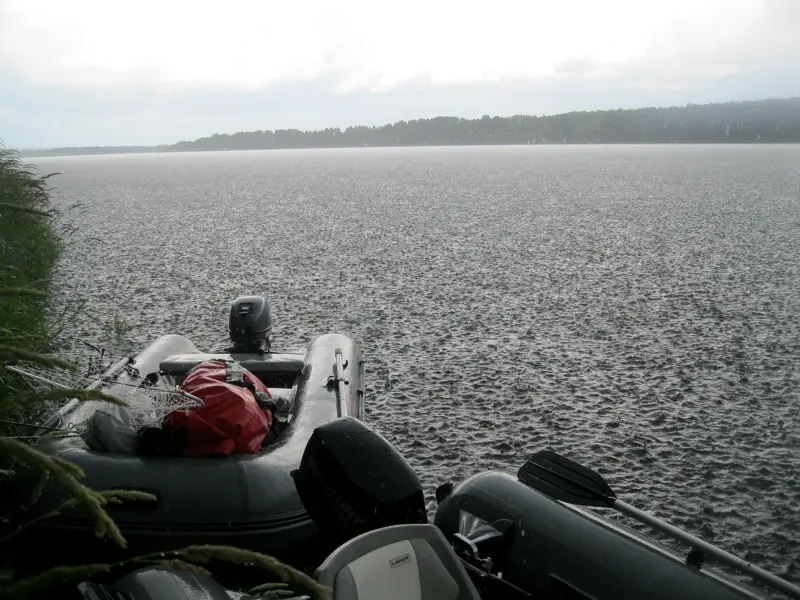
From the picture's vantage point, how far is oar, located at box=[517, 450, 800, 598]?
302 cm

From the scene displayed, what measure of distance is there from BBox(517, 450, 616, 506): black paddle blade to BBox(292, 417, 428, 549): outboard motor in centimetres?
63

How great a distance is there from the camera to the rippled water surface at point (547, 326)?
640 cm

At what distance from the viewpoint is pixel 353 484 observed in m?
3.47

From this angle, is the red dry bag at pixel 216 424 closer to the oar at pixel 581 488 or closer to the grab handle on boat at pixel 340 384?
the grab handle on boat at pixel 340 384

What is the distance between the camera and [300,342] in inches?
395

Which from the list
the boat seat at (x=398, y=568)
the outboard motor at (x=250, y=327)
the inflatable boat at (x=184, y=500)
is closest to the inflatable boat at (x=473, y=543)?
the boat seat at (x=398, y=568)

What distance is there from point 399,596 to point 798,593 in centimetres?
153

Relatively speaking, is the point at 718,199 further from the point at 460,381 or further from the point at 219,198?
the point at 460,381

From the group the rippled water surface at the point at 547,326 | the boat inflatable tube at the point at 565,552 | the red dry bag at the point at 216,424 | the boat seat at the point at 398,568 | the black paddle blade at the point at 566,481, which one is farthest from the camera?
the rippled water surface at the point at 547,326

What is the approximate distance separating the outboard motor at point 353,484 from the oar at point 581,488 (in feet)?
2.10

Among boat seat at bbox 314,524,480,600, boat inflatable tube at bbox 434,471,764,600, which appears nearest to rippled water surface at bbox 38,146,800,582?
boat inflatable tube at bbox 434,471,764,600

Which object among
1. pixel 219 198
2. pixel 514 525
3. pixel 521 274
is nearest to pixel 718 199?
pixel 521 274

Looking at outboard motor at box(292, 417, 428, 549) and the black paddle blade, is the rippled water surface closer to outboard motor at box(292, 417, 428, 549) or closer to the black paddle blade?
the black paddle blade

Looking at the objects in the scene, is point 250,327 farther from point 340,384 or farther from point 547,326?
point 547,326
